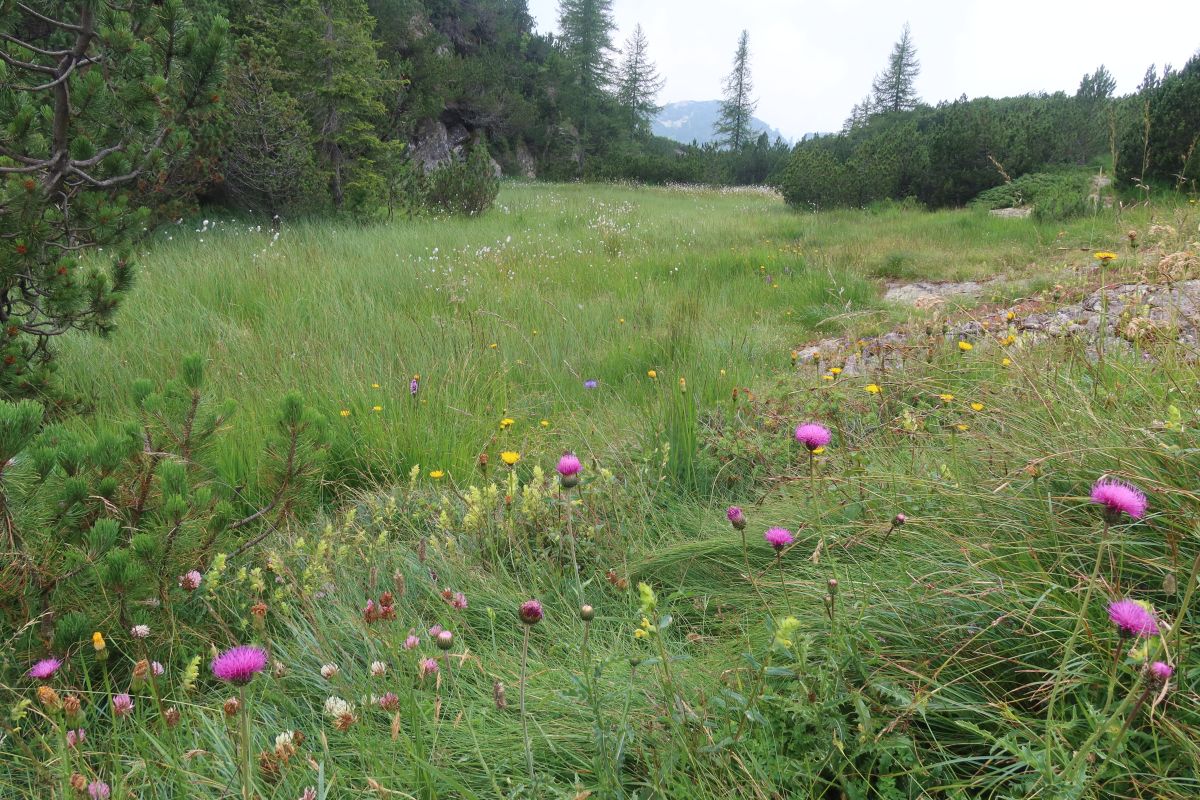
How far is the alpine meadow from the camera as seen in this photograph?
1.05 m

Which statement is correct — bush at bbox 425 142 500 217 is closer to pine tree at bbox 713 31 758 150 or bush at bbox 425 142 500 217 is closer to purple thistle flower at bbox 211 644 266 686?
purple thistle flower at bbox 211 644 266 686

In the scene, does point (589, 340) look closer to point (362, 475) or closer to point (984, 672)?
point (362, 475)

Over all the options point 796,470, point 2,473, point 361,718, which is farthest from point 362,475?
point 796,470

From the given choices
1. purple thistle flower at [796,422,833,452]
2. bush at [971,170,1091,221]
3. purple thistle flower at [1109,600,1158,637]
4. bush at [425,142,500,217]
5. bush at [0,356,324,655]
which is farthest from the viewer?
bush at [425,142,500,217]

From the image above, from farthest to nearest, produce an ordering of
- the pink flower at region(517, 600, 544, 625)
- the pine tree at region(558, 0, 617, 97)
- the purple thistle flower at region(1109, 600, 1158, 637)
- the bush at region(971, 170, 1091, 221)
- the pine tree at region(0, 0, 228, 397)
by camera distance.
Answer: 1. the pine tree at region(558, 0, 617, 97)
2. the bush at region(971, 170, 1091, 221)
3. the pine tree at region(0, 0, 228, 397)
4. the pink flower at region(517, 600, 544, 625)
5. the purple thistle flower at region(1109, 600, 1158, 637)

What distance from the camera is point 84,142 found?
8.23 feet

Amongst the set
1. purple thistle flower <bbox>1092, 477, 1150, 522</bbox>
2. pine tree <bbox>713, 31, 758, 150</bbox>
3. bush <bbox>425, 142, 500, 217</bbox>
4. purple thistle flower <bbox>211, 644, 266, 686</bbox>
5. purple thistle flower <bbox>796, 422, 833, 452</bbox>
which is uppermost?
pine tree <bbox>713, 31, 758, 150</bbox>

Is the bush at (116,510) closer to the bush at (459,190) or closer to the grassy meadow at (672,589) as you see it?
the grassy meadow at (672,589)

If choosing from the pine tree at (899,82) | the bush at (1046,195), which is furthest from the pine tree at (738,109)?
the bush at (1046,195)

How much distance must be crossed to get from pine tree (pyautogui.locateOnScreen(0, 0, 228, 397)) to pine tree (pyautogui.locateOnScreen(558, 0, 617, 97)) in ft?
130

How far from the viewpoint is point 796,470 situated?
7.24ft

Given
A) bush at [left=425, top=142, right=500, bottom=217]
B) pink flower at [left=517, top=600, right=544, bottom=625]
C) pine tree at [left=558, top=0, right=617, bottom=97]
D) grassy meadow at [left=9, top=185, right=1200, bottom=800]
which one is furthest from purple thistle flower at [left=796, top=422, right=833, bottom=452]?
pine tree at [left=558, top=0, right=617, bottom=97]

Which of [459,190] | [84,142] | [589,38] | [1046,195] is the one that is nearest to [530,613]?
[84,142]

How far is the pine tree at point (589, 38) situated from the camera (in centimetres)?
3862
